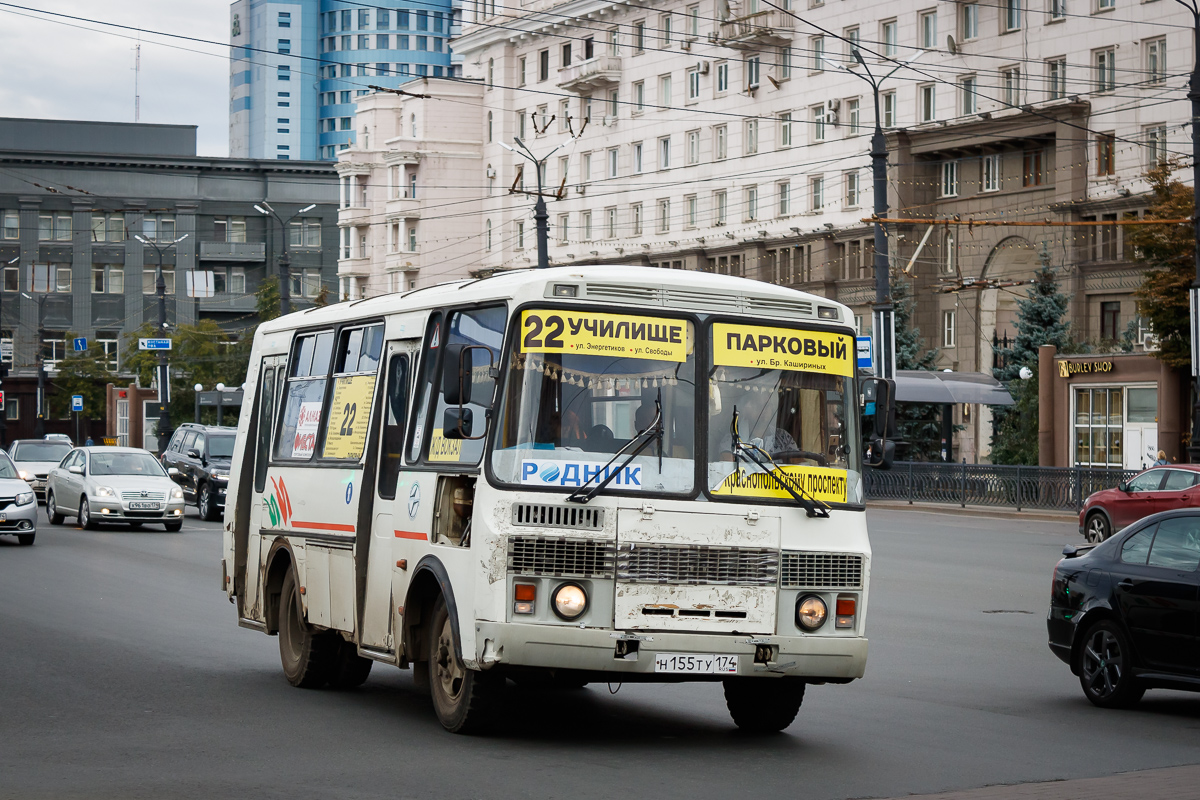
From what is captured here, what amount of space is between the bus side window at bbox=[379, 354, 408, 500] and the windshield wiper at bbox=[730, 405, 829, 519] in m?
2.23

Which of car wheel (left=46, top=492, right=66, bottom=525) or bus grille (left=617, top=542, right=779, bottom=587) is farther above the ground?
bus grille (left=617, top=542, right=779, bottom=587)

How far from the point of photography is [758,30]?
6944 cm

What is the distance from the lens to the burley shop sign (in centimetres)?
4441

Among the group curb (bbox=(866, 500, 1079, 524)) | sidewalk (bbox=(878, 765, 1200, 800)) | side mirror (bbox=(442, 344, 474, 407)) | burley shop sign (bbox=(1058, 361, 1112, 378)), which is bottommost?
sidewalk (bbox=(878, 765, 1200, 800))

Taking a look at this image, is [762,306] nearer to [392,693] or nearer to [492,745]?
[492,745]

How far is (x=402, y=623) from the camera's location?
1034cm

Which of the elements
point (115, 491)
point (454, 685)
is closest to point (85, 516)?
point (115, 491)

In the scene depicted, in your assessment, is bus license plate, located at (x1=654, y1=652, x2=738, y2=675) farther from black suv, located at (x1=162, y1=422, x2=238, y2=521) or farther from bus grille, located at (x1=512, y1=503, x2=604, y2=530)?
black suv, located at (x1=162, y1=422, x2=238, y2=521)

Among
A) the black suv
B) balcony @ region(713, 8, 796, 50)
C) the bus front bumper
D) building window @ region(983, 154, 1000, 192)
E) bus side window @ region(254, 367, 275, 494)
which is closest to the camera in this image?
the bus front bumper

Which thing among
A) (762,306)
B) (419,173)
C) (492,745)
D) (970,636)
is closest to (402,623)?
(492,745)

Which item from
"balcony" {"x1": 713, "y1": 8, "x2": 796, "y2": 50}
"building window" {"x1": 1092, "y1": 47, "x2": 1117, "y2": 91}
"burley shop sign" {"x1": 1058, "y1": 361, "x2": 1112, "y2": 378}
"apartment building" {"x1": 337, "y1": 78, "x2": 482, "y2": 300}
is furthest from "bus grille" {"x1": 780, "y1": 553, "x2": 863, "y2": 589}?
"apartment building" {"x1": 337, "y1": 78, "x2": 482, "y2": 300}

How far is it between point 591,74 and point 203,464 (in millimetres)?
47869

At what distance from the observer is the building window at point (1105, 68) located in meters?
57.3

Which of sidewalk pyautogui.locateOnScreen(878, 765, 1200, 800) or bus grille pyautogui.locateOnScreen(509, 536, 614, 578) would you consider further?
bus grille pyautogui.locateOnScreen(509, 536, 614, 578)
